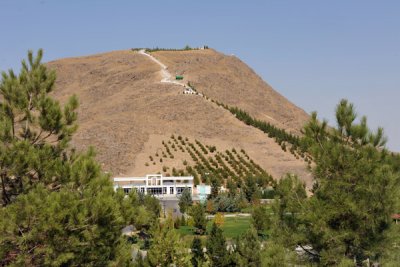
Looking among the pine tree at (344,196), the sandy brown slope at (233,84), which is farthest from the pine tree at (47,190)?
the sandy brown slope at (233,84)

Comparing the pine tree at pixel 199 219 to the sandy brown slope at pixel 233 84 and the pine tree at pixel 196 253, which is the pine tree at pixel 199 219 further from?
the sandy brown slope at pixel 233 84

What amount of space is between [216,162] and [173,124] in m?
20.5

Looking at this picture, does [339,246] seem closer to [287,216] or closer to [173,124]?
[287,216]

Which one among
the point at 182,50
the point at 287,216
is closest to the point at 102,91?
the point at 182,50

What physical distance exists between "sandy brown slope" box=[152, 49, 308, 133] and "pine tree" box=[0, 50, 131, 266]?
91.5m

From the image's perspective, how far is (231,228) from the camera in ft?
126

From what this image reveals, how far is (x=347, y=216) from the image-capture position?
1237 cm

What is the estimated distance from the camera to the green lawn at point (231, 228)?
35.5 meters

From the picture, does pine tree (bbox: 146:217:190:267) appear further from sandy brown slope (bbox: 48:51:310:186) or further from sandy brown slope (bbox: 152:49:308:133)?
Result: sandy brown slope (bbox: 152:49:308:133)

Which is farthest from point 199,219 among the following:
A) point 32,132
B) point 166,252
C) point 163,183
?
point 163,183

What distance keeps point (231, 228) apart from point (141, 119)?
54521 millimetres

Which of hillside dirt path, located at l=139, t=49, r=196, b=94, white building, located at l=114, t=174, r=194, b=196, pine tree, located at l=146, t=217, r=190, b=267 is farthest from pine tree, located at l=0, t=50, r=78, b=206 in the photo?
hillside dirt path, located at l=139, t=49, r=196, b=94

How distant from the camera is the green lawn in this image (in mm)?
35531

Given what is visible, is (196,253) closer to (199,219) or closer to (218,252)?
(218,252)
